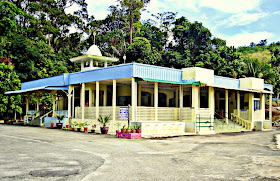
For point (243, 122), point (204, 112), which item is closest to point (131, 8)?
point (243, 122)

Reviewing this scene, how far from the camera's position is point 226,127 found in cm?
2370

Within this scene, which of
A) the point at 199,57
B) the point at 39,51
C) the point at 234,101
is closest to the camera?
the point at 234,101

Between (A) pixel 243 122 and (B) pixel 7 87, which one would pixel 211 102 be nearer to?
(A) pixel 243 122

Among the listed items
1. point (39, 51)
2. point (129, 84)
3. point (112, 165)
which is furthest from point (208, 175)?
point (39, 51)

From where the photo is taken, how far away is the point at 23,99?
36875 millimetres

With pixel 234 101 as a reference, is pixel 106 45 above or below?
above

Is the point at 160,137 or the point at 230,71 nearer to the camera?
the point at 160,137

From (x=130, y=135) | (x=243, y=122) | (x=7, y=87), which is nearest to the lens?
(x=130, y=135)

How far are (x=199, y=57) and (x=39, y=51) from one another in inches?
886

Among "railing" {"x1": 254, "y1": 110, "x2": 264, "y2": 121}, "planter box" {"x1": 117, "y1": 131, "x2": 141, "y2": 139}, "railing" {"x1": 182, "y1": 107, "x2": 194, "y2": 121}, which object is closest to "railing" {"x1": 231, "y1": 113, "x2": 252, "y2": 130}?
"railing" {"x1": 254, "y1": 110, "x2": 264, "y2": 121}

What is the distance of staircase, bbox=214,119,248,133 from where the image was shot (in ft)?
74.5

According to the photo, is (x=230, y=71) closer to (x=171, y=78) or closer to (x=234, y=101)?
(x=234, y=101)

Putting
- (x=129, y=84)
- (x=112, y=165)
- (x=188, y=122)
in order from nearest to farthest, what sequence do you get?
1. (x=112, y=165)
2. (x=188, y=122)
3. (x=129, y=84)

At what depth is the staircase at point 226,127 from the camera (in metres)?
22.7
